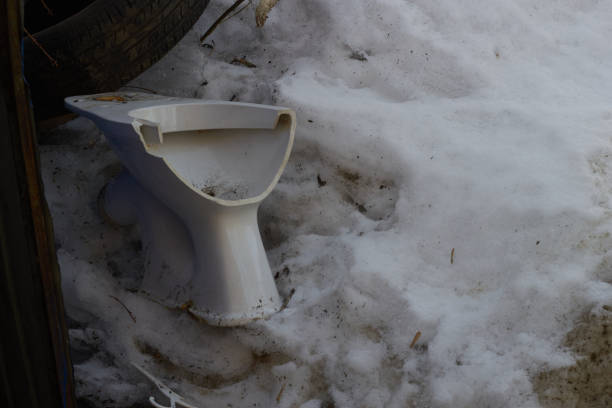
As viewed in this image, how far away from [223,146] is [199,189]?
0.13 m

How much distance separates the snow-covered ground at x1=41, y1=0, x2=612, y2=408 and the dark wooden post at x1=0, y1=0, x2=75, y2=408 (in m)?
0.23

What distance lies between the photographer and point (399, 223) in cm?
126

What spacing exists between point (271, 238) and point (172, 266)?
0.79 feet

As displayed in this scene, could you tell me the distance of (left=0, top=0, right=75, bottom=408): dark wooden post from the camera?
0.78m

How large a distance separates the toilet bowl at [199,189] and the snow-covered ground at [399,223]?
0.06 metres

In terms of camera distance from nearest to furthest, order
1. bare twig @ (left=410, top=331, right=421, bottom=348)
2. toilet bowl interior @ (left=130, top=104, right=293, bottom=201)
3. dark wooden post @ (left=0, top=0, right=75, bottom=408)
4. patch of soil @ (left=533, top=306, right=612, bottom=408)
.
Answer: dark wooden post @ (left=0, top=0, right=75, bottom=408) → patch of soil @ (left=533, top=306, right=612, bottom=408) → bare twig @ (left=410, top=331, right=421, bottom=348) → toilet bowl interior @ (left=130, top=104, right=293, bottom=201)

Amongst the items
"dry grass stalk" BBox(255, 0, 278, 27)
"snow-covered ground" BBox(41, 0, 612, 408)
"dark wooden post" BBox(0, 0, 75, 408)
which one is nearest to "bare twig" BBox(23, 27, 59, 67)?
"snow-covered ground" BBox(41, 0, 612, 408)

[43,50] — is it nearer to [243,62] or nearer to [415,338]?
[243,62]

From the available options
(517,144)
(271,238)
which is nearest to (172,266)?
(271,238)

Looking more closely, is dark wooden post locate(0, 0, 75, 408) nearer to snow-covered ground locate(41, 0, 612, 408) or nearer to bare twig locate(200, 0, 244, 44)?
snow-covered ground locate(41, 0, 612, 408)

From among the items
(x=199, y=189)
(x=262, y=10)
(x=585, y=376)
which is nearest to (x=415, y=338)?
(x=585, y=376)

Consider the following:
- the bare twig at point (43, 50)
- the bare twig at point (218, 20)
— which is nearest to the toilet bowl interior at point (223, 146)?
the bare twig at point (43, 50)

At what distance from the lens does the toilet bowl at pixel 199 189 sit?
114cm

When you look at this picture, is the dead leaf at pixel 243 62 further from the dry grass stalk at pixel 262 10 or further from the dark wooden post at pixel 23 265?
the dark wooden post at pixel 23 265
